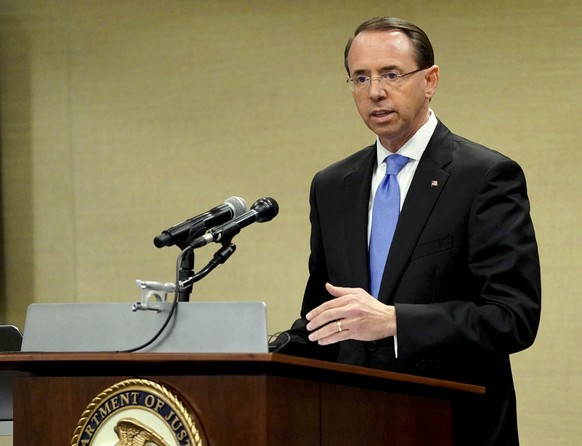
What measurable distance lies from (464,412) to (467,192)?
53cm

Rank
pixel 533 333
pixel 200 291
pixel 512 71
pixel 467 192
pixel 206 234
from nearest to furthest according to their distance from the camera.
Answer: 1. pixel 206 234
2. pixel 533 333
3. pixel 467 192
4. pixel 512 71
5. pixel 200 291

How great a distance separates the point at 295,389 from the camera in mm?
1758

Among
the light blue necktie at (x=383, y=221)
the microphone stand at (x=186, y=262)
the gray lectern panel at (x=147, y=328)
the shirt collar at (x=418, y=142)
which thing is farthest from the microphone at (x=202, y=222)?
the shirt collar at (x=418, y=142)

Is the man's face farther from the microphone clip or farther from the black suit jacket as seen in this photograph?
the microphone clip

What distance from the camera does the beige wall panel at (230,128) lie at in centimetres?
461

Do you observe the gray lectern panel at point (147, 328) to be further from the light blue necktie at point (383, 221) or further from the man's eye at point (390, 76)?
the man's eye at point (390, 76)

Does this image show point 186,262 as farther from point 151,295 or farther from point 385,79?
point 385,79

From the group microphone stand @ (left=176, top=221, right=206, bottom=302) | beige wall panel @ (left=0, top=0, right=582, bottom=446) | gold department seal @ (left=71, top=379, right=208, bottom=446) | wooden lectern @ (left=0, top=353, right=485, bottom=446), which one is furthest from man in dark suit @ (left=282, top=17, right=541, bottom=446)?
beige wall panel @ (left=0, top=0, right=582, bottom=446)

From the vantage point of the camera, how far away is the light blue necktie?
256cm

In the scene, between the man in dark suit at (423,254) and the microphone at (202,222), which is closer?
the microphone at (202,222)

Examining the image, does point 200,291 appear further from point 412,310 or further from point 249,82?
point 412,310

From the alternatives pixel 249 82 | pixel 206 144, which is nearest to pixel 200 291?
pixel 206 144

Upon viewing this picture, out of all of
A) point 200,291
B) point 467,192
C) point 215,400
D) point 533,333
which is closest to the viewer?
point 215,400

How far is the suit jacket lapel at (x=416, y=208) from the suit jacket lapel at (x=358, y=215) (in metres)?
0.11
